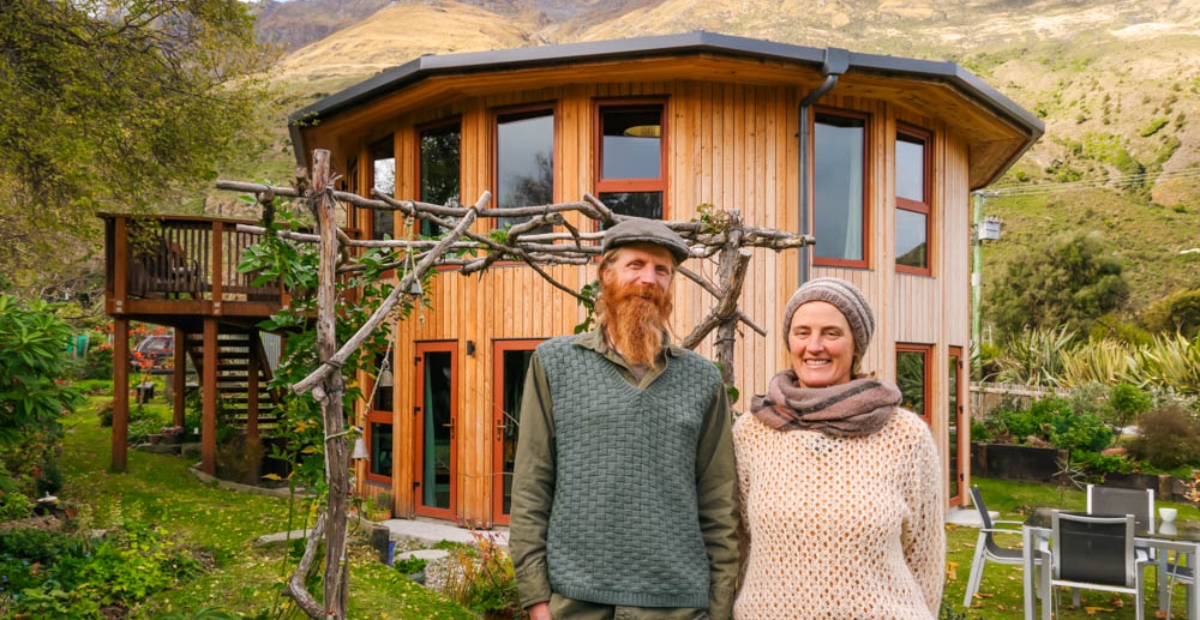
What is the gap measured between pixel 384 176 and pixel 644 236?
844 centimetres

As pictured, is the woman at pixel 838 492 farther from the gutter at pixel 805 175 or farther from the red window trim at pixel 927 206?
the red window trim at pixel 927 206

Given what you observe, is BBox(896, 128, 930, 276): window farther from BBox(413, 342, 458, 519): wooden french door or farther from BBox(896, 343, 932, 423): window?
BBox(413, 342, 458, 519): wooden french door

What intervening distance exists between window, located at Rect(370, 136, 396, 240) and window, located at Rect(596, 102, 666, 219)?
2.81 meters

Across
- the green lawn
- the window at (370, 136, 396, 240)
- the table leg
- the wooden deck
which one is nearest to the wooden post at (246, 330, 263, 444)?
the wooden deck

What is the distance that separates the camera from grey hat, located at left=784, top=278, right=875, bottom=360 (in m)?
2.28

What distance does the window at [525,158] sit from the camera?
8.72 metres

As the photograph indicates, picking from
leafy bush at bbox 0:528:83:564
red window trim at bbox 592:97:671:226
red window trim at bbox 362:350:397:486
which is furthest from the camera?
red window trim at bbox 362:350:397:486

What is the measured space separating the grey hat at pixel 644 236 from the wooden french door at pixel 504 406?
20.2ft

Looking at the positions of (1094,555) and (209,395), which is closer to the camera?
(1094,555)

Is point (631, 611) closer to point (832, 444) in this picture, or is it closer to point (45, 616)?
point (832, 444)

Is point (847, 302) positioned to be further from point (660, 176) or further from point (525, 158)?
point (525, 158)

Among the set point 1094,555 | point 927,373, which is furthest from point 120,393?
point 1094,555

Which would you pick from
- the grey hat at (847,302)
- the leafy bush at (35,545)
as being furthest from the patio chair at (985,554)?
the leafy bush at (35,545)

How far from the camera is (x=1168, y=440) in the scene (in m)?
11.4
